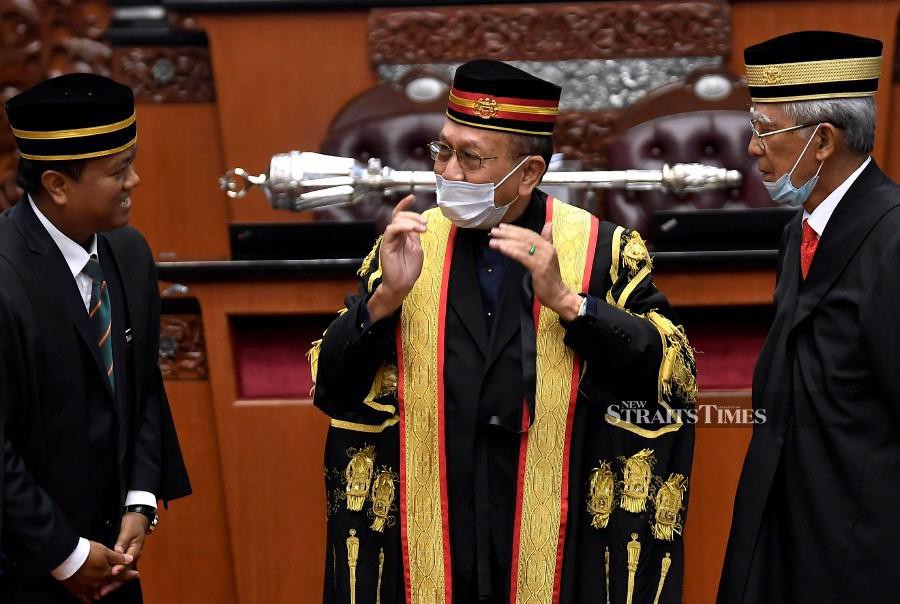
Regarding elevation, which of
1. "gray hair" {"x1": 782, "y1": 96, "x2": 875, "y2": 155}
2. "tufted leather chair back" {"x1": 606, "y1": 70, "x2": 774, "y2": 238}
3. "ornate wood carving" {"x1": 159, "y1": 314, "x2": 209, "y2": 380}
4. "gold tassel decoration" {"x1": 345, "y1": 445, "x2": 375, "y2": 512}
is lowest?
"ornate wood carving" {"x1": 159, "y1": 314, "x2": 209, "y2": 380}

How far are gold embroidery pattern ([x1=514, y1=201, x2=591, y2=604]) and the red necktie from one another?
0.44 meters

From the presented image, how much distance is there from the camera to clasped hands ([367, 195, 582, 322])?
2221 mm

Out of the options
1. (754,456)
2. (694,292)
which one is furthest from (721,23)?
(754,456)

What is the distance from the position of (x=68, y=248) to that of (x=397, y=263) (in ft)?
2.17

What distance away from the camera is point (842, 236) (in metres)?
2.29

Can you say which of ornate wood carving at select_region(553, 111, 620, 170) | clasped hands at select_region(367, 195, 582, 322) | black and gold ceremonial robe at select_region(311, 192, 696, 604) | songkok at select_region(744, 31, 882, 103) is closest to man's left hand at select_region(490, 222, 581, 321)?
clasped hands at select_region(367, 195, 582, 322)

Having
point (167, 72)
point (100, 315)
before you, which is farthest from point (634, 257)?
point (167, 72)

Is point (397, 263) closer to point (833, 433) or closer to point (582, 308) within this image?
point (582, 308)

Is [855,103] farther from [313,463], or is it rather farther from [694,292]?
[313,463]

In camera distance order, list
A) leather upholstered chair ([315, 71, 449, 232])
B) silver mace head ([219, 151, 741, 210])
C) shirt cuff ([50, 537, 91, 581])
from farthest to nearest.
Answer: leather upholstered chair ([315, 71, 449, 232]) → silver mace head ([219, 151, 741, 210]) → shirt cuff ([50, 537, 91, 581])

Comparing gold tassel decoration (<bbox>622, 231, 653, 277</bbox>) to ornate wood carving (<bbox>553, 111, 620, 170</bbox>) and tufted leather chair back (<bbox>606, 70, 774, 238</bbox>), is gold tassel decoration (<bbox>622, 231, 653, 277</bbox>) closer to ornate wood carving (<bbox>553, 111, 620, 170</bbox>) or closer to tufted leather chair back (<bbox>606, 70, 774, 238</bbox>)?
tufted leather chair back (<bbox>606, 70, 774, 238</bbox>)

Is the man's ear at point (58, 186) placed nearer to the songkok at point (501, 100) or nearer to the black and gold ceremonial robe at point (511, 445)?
the black and gold ceremonial robe at point (511, 445)

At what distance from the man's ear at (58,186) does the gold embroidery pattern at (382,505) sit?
33.6 inches

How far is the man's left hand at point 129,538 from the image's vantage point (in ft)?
7.94
